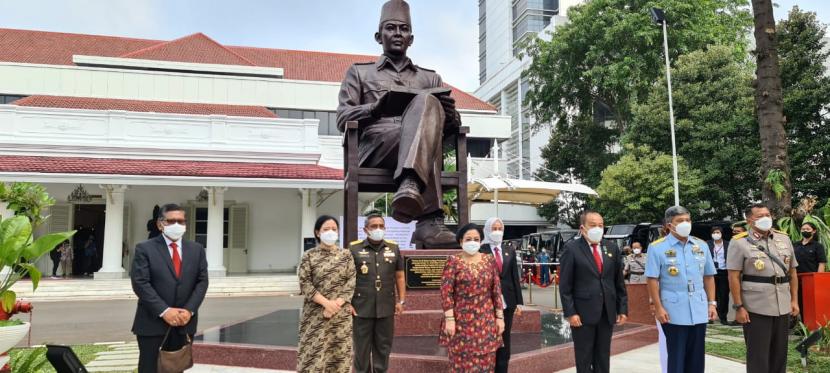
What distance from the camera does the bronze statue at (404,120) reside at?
18.4 ft

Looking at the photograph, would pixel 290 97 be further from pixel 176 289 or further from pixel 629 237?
pixel 176 289

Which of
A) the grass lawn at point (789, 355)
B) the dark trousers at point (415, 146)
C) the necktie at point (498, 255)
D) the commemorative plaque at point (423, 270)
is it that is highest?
the dark trousers at point (415, 146)

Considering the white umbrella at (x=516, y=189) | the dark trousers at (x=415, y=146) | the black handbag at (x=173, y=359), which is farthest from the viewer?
the white umbrella at (x=516, y=189)

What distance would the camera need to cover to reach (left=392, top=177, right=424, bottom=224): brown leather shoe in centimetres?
538

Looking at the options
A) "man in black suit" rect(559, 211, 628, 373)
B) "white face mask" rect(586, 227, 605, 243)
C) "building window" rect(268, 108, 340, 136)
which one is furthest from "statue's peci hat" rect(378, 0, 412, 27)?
"building window" rect(268, 108, 340, 136)

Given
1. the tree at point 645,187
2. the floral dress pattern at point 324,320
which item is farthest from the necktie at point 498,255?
the tree at point 645,187

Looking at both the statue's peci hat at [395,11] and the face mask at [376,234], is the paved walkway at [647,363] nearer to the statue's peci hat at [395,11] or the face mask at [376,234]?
the face mask at [376,234]

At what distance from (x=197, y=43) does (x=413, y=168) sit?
25538 millimetres

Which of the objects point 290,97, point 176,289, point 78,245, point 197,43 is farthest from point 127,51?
point 176,289

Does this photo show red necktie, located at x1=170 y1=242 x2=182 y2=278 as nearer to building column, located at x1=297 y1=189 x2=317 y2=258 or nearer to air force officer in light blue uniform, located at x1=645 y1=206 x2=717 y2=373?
air force officer in light blue uniform, located at x1=645 y1=206 x2=717 y2=373

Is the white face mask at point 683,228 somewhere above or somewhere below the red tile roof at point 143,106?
below

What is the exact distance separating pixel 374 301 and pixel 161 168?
14925 mm

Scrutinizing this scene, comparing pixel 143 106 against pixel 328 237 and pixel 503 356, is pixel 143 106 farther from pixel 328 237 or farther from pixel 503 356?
pixel 503 356

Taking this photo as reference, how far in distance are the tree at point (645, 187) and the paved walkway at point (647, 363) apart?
14.2 metres
